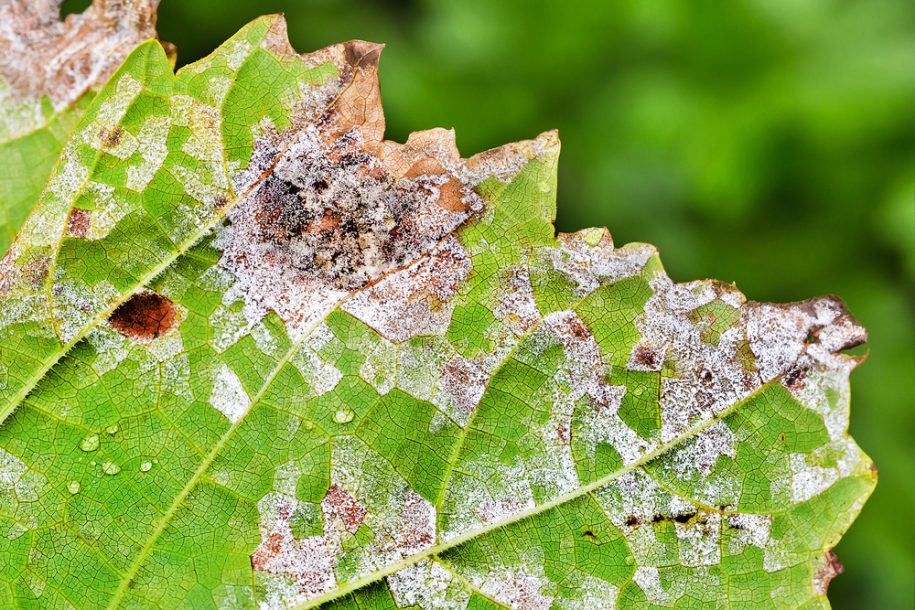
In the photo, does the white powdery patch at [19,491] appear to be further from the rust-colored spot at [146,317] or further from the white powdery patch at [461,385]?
the white powdery patch at [461,385]

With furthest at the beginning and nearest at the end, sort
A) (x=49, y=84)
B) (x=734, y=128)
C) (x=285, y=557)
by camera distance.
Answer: (x=734, y=128), (x=49, y=84), (x=285, y=557)

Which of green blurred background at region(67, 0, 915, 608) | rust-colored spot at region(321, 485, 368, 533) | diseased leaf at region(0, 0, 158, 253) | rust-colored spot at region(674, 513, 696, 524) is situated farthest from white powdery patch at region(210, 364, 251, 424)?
green blurred background at region(67, 0, 915, 608)

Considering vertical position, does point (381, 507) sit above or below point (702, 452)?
below

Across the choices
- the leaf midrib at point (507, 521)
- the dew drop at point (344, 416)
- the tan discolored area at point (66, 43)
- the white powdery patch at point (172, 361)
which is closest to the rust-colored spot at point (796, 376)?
the leaf midrib at point (507, 521)

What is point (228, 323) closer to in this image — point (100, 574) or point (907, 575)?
point (100, 574)

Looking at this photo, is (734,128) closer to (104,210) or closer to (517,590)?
(517,590)

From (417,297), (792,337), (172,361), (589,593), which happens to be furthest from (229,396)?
(792,337)

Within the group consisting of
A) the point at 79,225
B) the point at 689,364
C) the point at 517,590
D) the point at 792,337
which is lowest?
the point at 517,590
